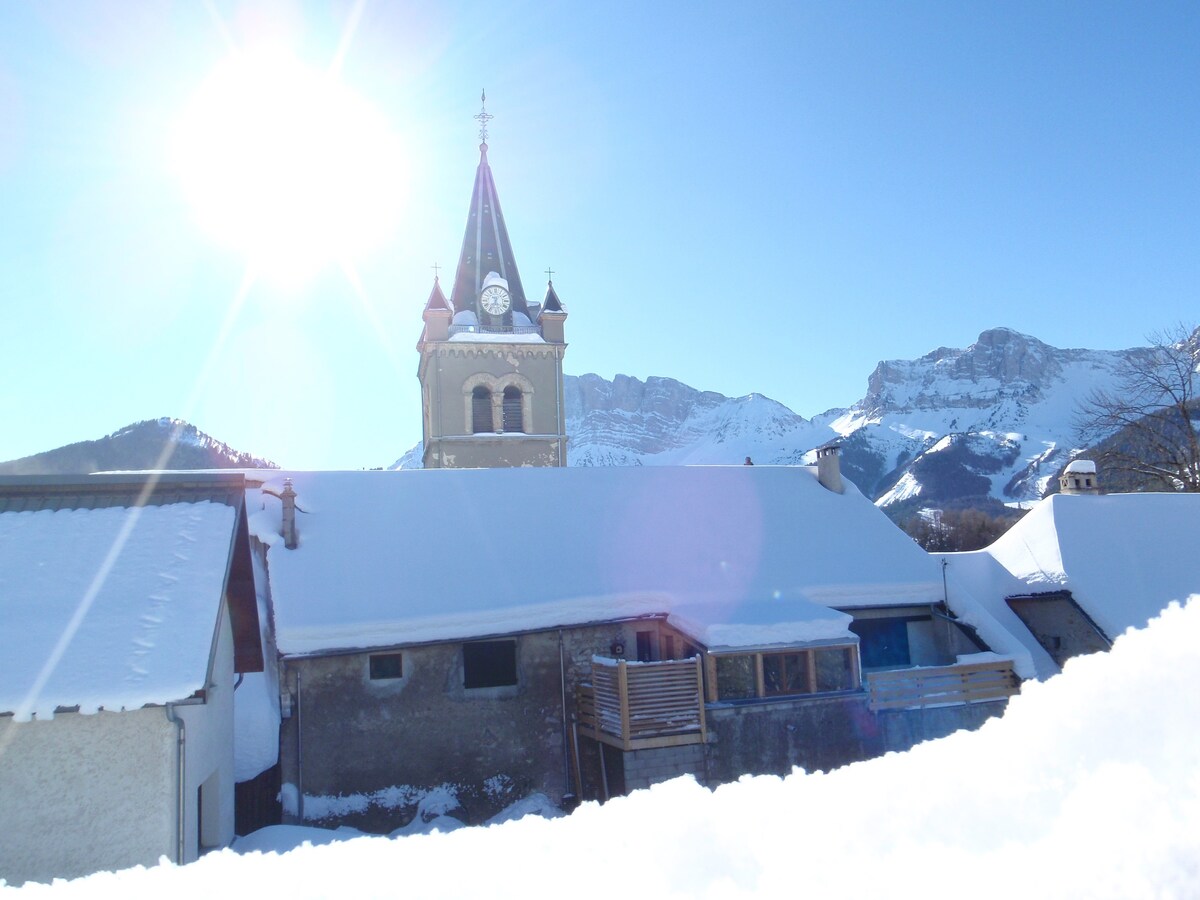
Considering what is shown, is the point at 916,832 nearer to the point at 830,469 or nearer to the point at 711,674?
the point at 711,674

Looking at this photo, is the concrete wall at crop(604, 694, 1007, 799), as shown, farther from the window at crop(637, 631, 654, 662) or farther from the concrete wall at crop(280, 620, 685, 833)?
the window at crop(637, 631, 654, 662)

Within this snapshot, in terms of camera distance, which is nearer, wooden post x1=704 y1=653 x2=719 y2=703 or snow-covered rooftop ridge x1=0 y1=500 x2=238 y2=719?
snow-covered rooftop ridge x1=0 y1=500 x2=238 y2=719

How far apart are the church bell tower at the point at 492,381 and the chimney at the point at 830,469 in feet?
41.0

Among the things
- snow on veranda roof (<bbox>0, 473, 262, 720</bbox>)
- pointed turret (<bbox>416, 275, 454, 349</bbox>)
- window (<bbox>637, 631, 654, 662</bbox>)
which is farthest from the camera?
pointed turret (<bbox>416, 275, 454, 349</bbox>)

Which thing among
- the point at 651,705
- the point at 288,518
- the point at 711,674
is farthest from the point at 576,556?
the point at 288,518

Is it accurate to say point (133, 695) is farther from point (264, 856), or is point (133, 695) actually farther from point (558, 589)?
point (558, 589)

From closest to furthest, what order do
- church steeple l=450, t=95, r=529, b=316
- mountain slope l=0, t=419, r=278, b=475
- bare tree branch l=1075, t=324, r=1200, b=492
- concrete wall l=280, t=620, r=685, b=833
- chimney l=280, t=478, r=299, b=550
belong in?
concrete wall l=280, t=620, r=685, b=833 → chimney l=280, t=478, r=299, b=550 → bare tree branch l=1075, t=324, r=1200, b=492 → church steeple l=450, t=95, r=529, b=316 → mountain slope l=0, t=419, r=278, b=475

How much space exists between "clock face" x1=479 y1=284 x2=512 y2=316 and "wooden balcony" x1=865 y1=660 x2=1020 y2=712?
25.0 meters

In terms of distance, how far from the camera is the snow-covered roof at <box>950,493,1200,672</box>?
65.1ft

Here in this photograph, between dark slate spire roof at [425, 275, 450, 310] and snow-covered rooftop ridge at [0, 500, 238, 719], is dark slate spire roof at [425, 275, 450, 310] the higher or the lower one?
the higher one

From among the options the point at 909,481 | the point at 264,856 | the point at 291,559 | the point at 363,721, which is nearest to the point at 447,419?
the point at 291,559

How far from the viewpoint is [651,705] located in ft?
49.1

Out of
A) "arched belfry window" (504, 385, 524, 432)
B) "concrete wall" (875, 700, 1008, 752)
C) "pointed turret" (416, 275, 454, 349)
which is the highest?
"pointed turret" (416, 275, 454, 349)

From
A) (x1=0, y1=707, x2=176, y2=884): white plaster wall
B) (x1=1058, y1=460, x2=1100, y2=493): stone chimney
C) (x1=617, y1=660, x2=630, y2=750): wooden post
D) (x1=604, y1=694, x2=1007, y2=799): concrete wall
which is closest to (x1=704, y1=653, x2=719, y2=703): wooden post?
(x1=604, y1=694, x2=1007, y2=799): concrete wall
